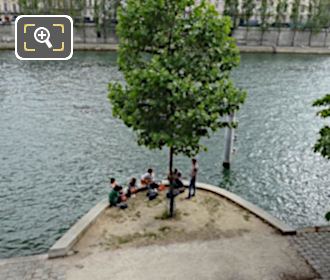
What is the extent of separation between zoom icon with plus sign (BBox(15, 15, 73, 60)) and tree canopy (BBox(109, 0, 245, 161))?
14.3ft

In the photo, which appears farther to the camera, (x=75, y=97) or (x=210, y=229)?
(x=75, y=97)

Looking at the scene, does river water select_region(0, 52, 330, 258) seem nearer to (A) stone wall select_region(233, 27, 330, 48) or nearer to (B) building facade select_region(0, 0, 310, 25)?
(B) building facade select_region(0, 0, 310, 25)

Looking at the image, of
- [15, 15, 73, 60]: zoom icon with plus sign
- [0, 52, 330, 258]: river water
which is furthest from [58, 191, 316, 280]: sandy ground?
[15, 15, 73, 60]: zoom icon with plus sign

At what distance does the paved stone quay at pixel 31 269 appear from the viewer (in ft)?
37.8

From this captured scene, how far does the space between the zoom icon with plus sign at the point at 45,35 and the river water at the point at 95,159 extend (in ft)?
27.1

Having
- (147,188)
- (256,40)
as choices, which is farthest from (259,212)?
(256,40)

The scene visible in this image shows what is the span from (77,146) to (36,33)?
16.6 meters

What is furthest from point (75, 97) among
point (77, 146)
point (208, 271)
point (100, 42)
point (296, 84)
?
point (100, 42)

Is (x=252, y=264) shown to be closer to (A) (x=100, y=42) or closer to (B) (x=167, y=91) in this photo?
(B) (x=167, y=91)

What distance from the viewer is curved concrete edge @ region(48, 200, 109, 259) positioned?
12.4 metres

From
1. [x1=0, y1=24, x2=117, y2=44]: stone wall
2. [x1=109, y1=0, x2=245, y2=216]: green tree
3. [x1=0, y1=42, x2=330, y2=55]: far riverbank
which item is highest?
[x1=109, y1=0, x2=245, y2=216]: green tree

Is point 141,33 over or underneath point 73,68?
over

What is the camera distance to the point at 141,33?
13.1m

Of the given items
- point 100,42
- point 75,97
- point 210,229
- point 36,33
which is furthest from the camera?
point 100,42
